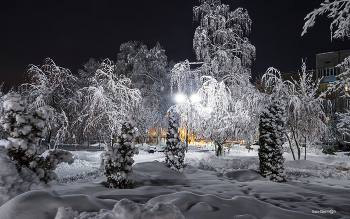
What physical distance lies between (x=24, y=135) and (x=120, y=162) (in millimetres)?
2781

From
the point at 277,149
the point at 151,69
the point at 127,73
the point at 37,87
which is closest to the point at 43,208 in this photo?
the point at 277,149

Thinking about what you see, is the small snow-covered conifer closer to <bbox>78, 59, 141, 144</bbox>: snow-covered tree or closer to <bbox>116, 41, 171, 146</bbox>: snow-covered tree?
<bbox>78, 59, 141, 144</bbox>: snow-covered tree

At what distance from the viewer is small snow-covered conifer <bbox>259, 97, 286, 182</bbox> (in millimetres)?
8953

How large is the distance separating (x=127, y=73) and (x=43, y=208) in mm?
31385

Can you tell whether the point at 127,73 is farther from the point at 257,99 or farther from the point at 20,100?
the point at 20,100

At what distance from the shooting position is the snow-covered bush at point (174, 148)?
10633mm

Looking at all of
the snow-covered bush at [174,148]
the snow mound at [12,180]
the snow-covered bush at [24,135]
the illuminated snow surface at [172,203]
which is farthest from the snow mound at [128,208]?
the snow-covered bush at [174,148]

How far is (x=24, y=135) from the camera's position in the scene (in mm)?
4848

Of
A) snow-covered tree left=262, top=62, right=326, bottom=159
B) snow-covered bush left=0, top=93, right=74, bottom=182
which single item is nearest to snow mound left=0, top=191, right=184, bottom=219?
snow-covered bush left=0, top=93, right=74, bottom=182

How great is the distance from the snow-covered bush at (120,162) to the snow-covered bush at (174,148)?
3748 mm

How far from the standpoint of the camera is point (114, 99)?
16.6 metres

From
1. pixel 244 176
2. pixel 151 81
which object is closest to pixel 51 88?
pixel 244 176

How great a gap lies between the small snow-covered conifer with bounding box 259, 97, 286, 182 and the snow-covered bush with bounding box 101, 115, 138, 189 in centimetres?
517

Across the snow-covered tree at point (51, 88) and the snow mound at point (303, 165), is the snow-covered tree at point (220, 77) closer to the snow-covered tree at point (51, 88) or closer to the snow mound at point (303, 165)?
the snow mound at point (303, 165)
